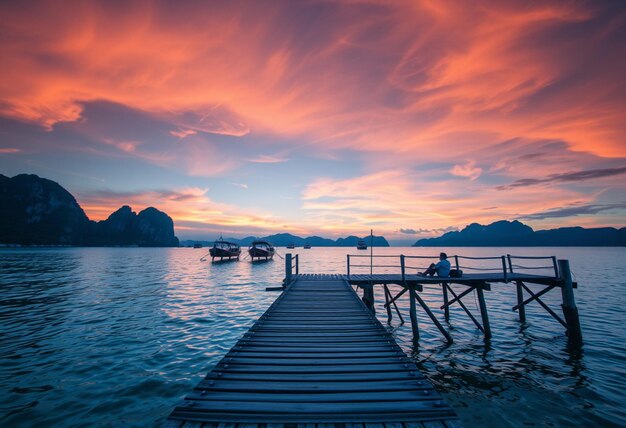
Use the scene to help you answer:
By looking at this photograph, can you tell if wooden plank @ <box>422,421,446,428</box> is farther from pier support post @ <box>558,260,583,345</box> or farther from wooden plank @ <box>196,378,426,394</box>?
pier support post @ <box>558,260,583,345</box>

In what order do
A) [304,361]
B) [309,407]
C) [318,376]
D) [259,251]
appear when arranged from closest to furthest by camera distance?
1. [309,407]
2. [318,376]
3. [304,361]
4. [259,251]

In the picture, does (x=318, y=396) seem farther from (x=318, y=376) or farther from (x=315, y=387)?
(x=318, y=376)

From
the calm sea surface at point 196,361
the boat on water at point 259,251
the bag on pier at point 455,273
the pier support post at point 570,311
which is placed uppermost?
the boat on water at point 259,251

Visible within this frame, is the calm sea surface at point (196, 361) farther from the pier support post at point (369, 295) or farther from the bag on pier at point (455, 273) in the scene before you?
the bag on pier at point (455, 273)

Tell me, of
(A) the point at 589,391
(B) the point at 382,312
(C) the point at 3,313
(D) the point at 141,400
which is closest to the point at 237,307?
(B) the point at 382,312

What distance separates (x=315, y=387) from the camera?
15.6 ft

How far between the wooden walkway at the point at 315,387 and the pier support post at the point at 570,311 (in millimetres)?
13253

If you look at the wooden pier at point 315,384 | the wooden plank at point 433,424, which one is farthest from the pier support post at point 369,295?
the wooden plank at point 433,424

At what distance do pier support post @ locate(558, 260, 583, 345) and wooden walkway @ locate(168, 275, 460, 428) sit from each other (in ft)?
43.5

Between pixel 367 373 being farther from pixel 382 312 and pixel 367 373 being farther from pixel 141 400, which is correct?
pixel 382 312

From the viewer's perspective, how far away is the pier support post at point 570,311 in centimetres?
1397

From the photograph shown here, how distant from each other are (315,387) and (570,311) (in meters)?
16.7

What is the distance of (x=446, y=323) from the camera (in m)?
18.0

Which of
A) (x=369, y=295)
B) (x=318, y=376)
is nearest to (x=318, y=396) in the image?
(x=318, y=376)
